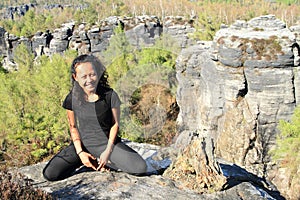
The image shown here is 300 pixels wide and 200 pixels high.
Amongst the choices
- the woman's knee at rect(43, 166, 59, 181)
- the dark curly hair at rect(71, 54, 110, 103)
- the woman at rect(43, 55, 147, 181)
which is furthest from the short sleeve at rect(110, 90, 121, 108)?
the woman's knee at rect(43, 166, 59, 181)

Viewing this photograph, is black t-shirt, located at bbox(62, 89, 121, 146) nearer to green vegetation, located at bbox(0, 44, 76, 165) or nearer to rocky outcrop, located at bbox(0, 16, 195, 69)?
green vegetation, located at bbox(0, 44, 76, 165)

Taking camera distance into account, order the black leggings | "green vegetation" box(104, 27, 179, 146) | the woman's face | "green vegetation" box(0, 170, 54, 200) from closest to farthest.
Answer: "green vegetation" box(0, 170, 54, 200)
the woman's face
the black leggings
"green vegetation" box(104, 27, 179, 146)

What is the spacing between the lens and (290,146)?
1255 centimetres

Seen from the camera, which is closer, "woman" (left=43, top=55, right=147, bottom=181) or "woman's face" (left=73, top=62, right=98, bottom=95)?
"woman's face" (left=73, top=62, right=98, bottom=95)

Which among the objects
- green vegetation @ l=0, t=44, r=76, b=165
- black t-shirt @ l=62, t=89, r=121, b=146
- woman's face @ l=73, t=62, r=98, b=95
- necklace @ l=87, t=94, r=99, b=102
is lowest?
green vegetation @ l=0, t=44, r=76, b=165

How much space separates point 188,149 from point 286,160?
31.9 feet

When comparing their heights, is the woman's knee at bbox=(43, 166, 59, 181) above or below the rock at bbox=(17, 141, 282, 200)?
above

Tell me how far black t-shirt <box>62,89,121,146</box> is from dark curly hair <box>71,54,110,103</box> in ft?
0.20

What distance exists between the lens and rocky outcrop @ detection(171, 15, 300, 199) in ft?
41.8

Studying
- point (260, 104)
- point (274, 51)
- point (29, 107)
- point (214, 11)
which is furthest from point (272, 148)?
point (214, 11)

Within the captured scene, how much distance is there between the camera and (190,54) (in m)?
17.5

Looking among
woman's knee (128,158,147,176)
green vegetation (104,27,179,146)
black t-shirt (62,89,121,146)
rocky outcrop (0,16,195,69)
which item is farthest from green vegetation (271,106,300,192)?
rocky outcrop (0,16,195,69)

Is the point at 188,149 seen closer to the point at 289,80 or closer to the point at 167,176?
the point at 167,176

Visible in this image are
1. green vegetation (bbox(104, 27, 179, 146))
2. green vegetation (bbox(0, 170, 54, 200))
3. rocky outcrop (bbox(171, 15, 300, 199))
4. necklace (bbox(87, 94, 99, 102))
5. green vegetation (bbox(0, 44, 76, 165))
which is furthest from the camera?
rocky outcrop (bbox(171, 15, 300, 199))
